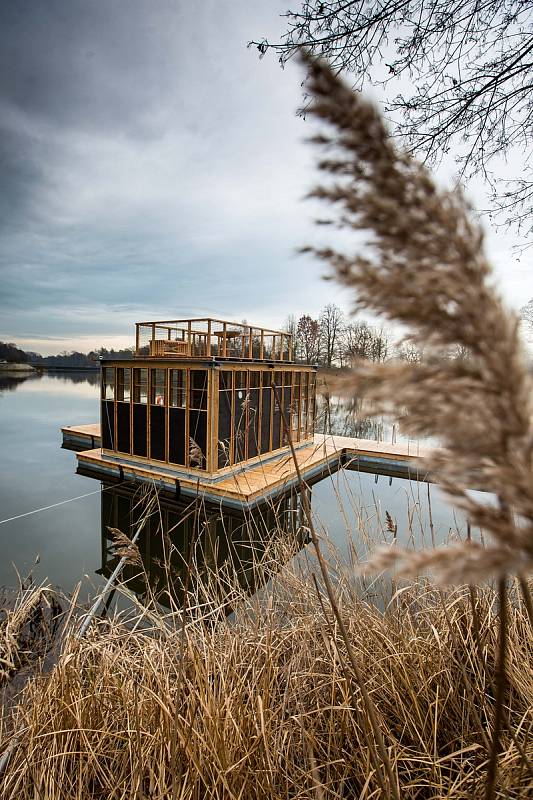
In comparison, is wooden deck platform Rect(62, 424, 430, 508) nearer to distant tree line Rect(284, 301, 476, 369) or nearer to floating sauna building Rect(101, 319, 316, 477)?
floating sauna building Rect(101, 319, 316, 477)

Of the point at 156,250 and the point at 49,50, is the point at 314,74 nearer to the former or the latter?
the point at 49,50

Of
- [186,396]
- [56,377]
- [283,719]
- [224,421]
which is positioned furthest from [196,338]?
[56,377]

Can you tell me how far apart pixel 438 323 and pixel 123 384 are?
39.1 feet

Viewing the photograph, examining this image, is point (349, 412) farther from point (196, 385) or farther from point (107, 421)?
point (107, 421)

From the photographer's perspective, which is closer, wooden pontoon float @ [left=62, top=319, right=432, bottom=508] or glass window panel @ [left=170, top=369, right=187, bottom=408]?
wooden pontoon float @ [left=62, top=319, right=432, bottom=508]

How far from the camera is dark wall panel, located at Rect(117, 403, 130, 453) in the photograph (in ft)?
36.7

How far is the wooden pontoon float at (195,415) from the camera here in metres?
9.34

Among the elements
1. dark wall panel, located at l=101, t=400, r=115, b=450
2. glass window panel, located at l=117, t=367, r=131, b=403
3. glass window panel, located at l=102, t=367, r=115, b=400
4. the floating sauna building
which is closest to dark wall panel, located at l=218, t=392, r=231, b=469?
the floating sauna building

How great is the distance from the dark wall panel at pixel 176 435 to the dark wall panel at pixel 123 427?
175 centimetres

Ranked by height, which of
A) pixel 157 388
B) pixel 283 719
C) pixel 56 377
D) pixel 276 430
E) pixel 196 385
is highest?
pixel 196 385

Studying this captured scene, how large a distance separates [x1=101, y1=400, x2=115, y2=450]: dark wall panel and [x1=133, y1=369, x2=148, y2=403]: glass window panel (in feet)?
3.55

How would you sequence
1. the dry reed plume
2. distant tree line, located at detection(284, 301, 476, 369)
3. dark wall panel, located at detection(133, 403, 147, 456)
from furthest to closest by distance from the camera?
1. dark wall panel, located at detection(133, 403, 147, 456)
2. distant tree line, located at detection(284, 301, 476, 369)
3. the dry reed plume

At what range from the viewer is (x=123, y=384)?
11.4 meters

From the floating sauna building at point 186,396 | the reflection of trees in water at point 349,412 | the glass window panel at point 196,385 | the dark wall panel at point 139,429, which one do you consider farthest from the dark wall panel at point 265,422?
the reflection of trees in water at point 349,412
